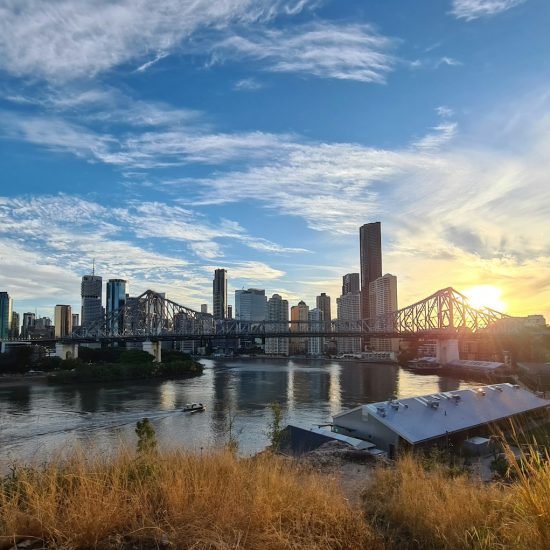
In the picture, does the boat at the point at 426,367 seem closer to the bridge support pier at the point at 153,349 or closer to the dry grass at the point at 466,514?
the bridge support pier at the point at 153,349

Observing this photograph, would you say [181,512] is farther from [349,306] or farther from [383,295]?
[349,306]

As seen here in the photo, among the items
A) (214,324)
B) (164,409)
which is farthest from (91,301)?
(164,409)

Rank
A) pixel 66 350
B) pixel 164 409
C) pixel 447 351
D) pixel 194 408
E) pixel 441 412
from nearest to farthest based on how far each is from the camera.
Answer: pixel 441 412 < pixel 194 408 < pixel 164 409 < pixel 447 351 < pixel 66 350

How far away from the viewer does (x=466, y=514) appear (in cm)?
341

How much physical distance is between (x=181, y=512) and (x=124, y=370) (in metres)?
52.5

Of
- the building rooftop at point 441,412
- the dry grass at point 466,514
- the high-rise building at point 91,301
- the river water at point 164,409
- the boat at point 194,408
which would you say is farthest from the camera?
the high-rise building at point 91,301

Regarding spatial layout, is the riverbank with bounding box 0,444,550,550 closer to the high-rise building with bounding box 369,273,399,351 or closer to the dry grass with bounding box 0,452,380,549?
the dry grass with bounding box 0,452,380,549

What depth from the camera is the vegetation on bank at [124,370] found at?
4948cm

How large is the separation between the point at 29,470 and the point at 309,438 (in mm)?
12238

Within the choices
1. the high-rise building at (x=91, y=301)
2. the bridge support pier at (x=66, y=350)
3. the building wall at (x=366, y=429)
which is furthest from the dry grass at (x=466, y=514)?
the high-rise building at (x=91, y=301)

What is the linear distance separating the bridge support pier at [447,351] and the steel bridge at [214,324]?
1279 millimetres

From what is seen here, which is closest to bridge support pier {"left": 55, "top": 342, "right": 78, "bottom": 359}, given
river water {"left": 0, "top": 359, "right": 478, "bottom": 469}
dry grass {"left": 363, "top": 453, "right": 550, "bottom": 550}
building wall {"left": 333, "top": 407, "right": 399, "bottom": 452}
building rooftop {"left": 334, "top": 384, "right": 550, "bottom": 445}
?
river water {"left": 0, "top": 359, "right": 478, "bottom": 469}

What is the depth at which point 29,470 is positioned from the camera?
4.34m

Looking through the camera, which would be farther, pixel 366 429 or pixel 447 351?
pixel 447 351
